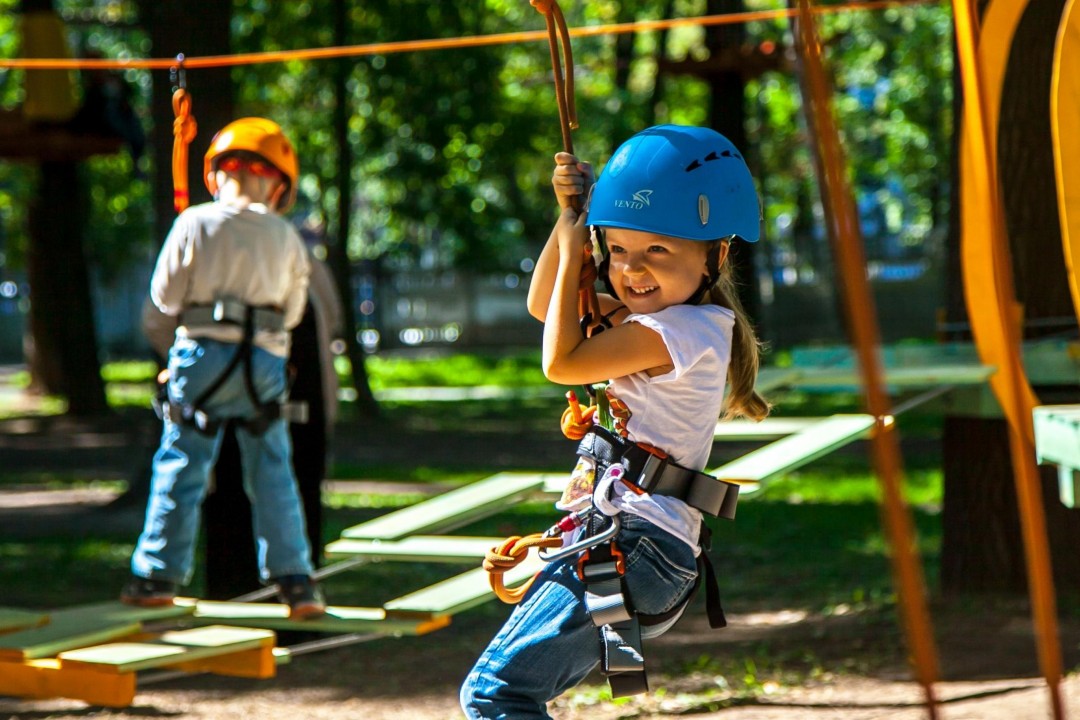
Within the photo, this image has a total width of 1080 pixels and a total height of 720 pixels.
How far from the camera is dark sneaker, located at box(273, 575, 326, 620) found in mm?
5152

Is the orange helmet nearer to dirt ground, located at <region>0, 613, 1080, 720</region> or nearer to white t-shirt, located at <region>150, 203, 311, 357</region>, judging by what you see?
white t-shirt, located at <region>150, 203, 311, 357</region>

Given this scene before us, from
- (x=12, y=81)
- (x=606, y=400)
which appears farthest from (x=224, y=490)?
(x=12, y=81)

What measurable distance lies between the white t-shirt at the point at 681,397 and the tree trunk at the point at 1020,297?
4457 mm

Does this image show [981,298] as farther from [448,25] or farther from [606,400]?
[448,25]

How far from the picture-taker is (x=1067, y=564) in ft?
23.3

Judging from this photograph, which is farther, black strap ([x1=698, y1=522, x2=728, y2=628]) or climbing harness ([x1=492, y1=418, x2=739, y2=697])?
black strap ([x1=698, y1=522, x2=728, y2=628])

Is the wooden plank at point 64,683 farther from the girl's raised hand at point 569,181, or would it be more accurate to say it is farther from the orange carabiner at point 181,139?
A: the girl's raised hand at point 569,181

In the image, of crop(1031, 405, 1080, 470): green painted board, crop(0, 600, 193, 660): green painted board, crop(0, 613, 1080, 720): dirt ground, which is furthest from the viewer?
crop(0, 613, 1080, 720): dirt ground

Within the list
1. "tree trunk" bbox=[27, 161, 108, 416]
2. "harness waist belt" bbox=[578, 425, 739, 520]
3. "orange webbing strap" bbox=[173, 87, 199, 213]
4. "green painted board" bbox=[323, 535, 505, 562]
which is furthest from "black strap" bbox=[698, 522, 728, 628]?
"tree trunk" bbox=[27, 161, 108, 416]

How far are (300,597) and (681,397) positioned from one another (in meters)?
2.57

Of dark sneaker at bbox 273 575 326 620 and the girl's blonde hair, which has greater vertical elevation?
→ the girl's blonde hair

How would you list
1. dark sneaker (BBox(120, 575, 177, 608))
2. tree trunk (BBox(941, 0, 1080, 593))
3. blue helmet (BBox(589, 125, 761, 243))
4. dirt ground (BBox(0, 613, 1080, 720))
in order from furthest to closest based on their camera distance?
tree trunk (BBox(941, 0, 1080, 593)), dirt ground (BBox(0, 613, 1080, 720)), dark sneaker (BBox(120, 575, 177, 608)), blue helmet (BBox(589, 125, 761, 243))

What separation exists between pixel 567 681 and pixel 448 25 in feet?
52.1

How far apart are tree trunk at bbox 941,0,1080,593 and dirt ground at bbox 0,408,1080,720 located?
283 mm
